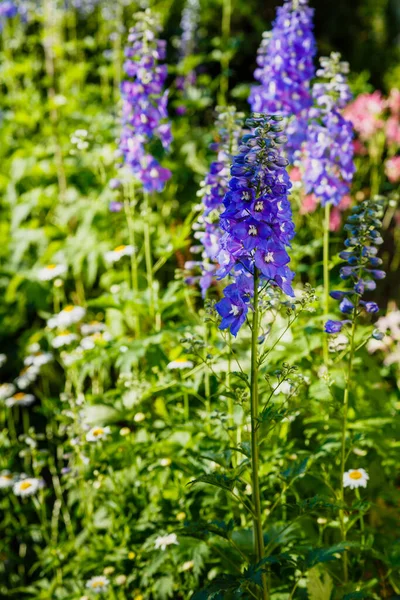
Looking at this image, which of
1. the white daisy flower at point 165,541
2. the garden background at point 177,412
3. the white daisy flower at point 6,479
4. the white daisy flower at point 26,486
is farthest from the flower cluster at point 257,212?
the white daisy flower at point 6,479

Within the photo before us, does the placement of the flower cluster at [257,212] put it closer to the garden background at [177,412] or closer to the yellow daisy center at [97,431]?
the garden background at [177,412]

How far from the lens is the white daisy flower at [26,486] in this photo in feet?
9.47

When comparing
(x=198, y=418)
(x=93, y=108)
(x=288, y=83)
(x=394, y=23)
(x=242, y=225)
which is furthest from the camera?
(x=394, y=23)

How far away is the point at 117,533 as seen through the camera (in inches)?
109

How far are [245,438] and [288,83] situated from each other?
1.72 meters

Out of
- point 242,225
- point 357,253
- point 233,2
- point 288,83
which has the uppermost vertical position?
point 233,2

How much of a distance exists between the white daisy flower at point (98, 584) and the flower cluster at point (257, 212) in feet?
4.59

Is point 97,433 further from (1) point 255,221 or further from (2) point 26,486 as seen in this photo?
(1) point 255,221

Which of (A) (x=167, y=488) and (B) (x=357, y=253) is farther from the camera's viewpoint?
(A) (x=167, y=488)

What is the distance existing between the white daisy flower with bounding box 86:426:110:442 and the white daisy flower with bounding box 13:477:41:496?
0.37m

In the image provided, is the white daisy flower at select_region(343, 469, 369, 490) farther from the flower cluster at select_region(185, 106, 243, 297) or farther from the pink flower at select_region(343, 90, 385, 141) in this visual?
the pink flower at select_region(343, 90, 385, 141)

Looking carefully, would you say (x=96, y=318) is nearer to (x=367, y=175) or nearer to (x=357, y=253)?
(x=357, y=253)

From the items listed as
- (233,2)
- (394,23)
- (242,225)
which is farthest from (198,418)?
(394,23)

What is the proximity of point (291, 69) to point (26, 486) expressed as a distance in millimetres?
2297
